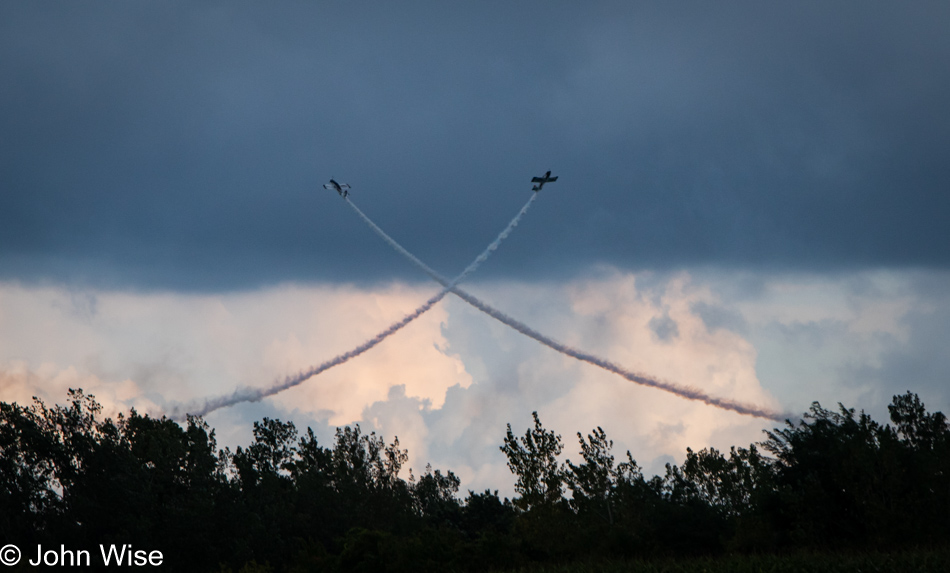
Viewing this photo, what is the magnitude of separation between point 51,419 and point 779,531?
7065cm

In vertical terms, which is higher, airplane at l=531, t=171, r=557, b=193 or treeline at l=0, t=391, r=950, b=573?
airplane at l=531, t=171, r=557, b=193

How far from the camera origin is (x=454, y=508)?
110 m

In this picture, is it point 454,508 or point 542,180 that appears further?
point 454,508

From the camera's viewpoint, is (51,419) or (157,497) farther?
(51,419)

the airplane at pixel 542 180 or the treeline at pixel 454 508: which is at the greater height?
the airplane at pixel 542 180

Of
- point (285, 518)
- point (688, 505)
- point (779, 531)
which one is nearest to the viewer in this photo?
point (779, 531)

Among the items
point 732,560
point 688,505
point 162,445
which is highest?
point 162,445

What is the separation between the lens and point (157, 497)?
267ft

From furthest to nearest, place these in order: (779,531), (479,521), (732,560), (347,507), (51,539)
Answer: (479,521) < (347,507) < (51,539) < (779,531) < (732,560)

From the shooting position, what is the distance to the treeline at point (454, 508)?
5381 centimetres

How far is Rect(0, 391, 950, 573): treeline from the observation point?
53.8 meters

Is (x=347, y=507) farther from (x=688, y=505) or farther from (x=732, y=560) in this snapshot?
(x=732, y=560)

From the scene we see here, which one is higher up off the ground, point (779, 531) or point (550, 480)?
point (550, 480)

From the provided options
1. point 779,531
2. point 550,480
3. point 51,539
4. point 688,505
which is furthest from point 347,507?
point 779,531
